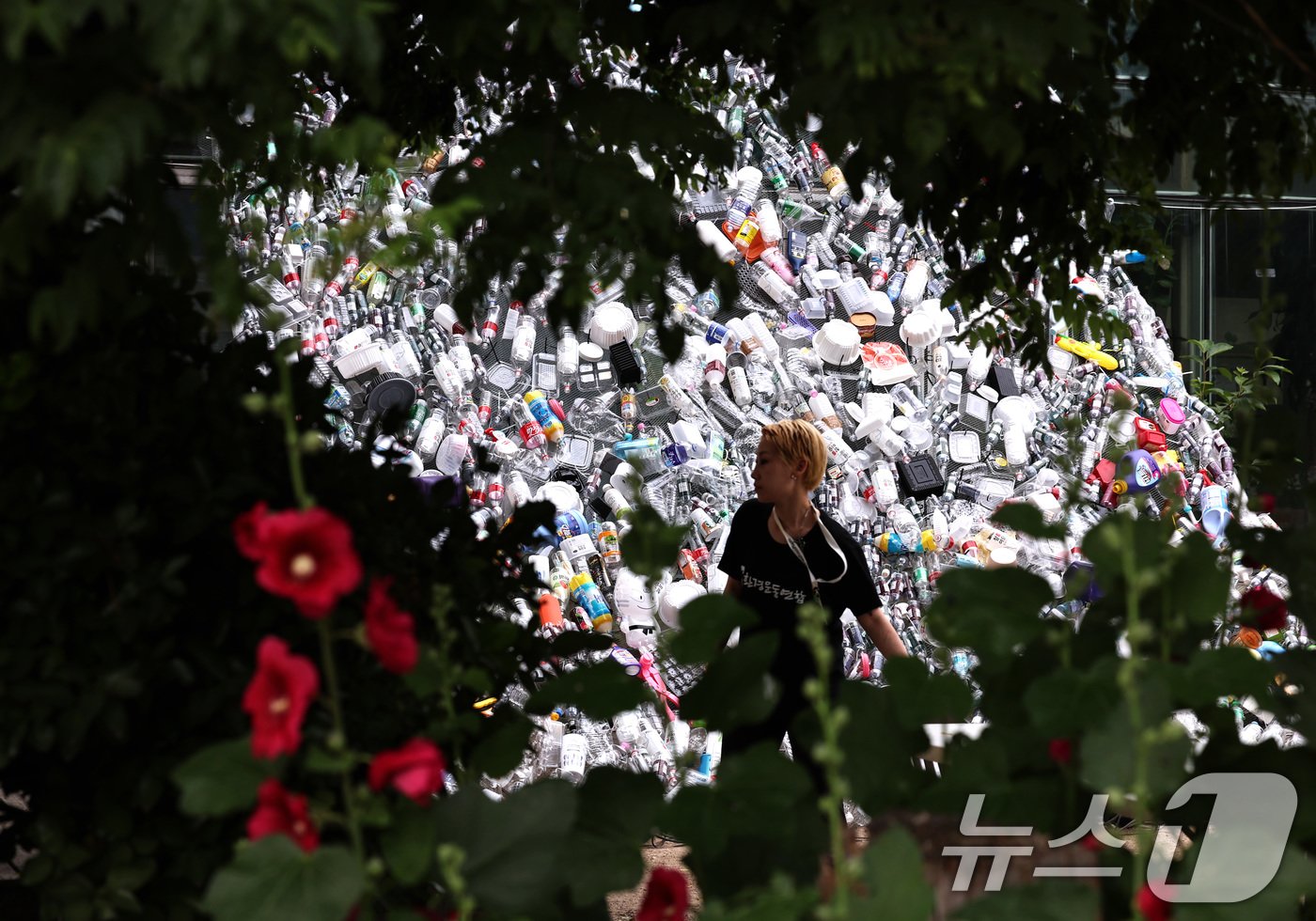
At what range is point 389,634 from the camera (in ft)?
4.05

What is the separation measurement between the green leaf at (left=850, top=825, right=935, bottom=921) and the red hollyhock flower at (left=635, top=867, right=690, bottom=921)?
28cm

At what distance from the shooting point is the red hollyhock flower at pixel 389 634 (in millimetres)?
1233

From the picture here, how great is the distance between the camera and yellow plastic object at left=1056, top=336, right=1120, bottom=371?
557 centimetres

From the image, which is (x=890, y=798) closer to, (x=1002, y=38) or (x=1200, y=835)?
(x=1200, y=835)

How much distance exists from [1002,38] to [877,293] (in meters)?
4.00

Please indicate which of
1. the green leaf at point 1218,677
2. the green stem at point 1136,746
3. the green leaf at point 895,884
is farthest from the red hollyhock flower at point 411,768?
the green leaf at point 1218,677

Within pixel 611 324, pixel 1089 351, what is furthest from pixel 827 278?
pixel 1089 351

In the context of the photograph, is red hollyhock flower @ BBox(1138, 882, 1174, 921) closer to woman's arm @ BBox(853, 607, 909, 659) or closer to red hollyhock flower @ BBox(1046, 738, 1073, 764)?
red hollyhock flower @ BBox(1046, 738, 1073, 764)

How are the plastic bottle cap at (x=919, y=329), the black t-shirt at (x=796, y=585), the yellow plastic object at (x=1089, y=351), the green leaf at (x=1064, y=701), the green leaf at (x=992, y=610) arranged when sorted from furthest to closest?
the yellow plastic object at (x=1089, y=351) → the plastic bottle cap at (x=919, y=329) → the black t-shirt at (x=796, y=585) → the green leaf at (x=992, y=610) → the green leaf at (x=1064, y=701)

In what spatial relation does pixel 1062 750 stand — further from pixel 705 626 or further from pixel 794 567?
pixel 794 567

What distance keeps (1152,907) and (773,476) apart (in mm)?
2219

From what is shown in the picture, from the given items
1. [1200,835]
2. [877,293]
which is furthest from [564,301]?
[877,293]

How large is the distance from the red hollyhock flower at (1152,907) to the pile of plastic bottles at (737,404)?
3.41 meters

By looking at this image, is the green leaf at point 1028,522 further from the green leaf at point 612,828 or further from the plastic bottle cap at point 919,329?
the plastic bottle cap at point 919,329
